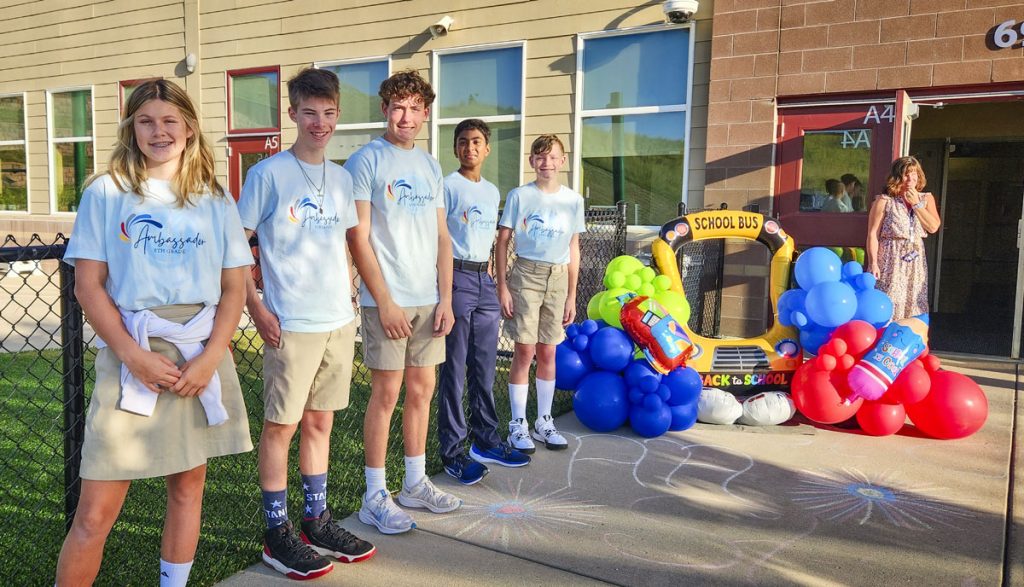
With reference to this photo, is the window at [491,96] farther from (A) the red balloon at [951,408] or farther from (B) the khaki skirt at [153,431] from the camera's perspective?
(B) the khaki skirt at [153,431]

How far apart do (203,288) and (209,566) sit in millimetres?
1158

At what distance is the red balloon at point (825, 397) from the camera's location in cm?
438

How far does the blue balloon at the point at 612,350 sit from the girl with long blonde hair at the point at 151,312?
2.72 metres

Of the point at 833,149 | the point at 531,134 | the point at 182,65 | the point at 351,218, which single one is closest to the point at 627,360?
the point at 351,218

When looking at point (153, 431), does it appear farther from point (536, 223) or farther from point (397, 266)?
point (536, 223)

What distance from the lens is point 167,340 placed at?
2008 millimetres

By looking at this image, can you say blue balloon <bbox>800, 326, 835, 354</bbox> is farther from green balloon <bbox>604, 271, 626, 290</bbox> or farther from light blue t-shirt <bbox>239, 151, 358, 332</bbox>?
light blue t-shirt <bbox>239, 151, 358, 332</bbox>

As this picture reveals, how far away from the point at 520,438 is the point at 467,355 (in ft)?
1.94

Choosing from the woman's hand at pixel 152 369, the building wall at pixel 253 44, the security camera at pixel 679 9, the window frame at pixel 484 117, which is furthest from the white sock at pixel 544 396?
the window frame at pixel 484 117

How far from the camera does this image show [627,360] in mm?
4527

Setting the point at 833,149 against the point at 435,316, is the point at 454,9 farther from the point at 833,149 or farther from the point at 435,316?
the point at 435,316

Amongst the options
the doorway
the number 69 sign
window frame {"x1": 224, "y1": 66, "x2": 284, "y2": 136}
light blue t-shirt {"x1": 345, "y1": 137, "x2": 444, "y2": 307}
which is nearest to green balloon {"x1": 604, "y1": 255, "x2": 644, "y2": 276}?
light blue t-shirt {"x1": 345, "y1": 137, "x2": 444, "y2": 307}

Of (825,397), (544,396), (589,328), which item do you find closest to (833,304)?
(825,397)

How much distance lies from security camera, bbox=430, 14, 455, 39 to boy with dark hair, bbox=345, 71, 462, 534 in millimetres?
5946
